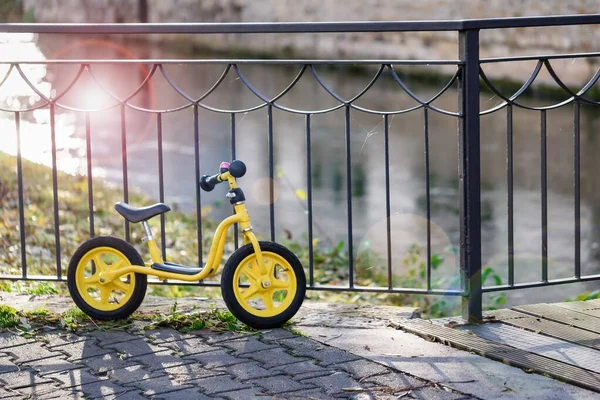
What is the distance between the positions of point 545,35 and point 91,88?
7.51m

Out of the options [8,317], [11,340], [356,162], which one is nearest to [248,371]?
[11,340]

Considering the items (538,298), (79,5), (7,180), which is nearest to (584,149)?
(538,298)

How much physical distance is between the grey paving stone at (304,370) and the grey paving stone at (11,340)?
1.16 meters

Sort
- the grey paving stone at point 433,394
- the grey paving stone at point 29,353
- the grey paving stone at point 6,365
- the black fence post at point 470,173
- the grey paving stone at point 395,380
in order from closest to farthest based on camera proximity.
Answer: the grey paving stone at point 433,394 < the grey paving stone at point 395,380 < the grey paving stone at point 6,365 < the grey paving stone at point 29,353 < the black fence post at point 470,173

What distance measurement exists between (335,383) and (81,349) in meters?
1.14

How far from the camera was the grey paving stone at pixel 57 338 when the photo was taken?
4191 mm

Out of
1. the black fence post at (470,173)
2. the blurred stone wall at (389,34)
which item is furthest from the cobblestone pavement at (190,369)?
the blurred stone wall at (389,34)

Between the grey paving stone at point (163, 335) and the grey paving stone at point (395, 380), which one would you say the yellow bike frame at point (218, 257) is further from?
the grey paving stone at point (395, 380)

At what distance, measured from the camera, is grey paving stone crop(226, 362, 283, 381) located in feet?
12.2

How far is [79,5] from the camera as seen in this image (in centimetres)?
2130

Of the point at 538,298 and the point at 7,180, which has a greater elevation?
the point at 7,180

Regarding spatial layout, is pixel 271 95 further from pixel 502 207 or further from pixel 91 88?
pixel 502 207

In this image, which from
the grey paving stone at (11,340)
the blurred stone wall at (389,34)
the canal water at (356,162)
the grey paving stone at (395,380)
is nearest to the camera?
the grey paving stone at (395,380)

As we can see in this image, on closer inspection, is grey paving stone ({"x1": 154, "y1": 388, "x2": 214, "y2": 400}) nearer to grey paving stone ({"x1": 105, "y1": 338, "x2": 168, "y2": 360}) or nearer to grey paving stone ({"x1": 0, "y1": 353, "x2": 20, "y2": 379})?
grey paving stone ({"x1": 105, "y1": 338, "x2": 168, "y2": 360})
